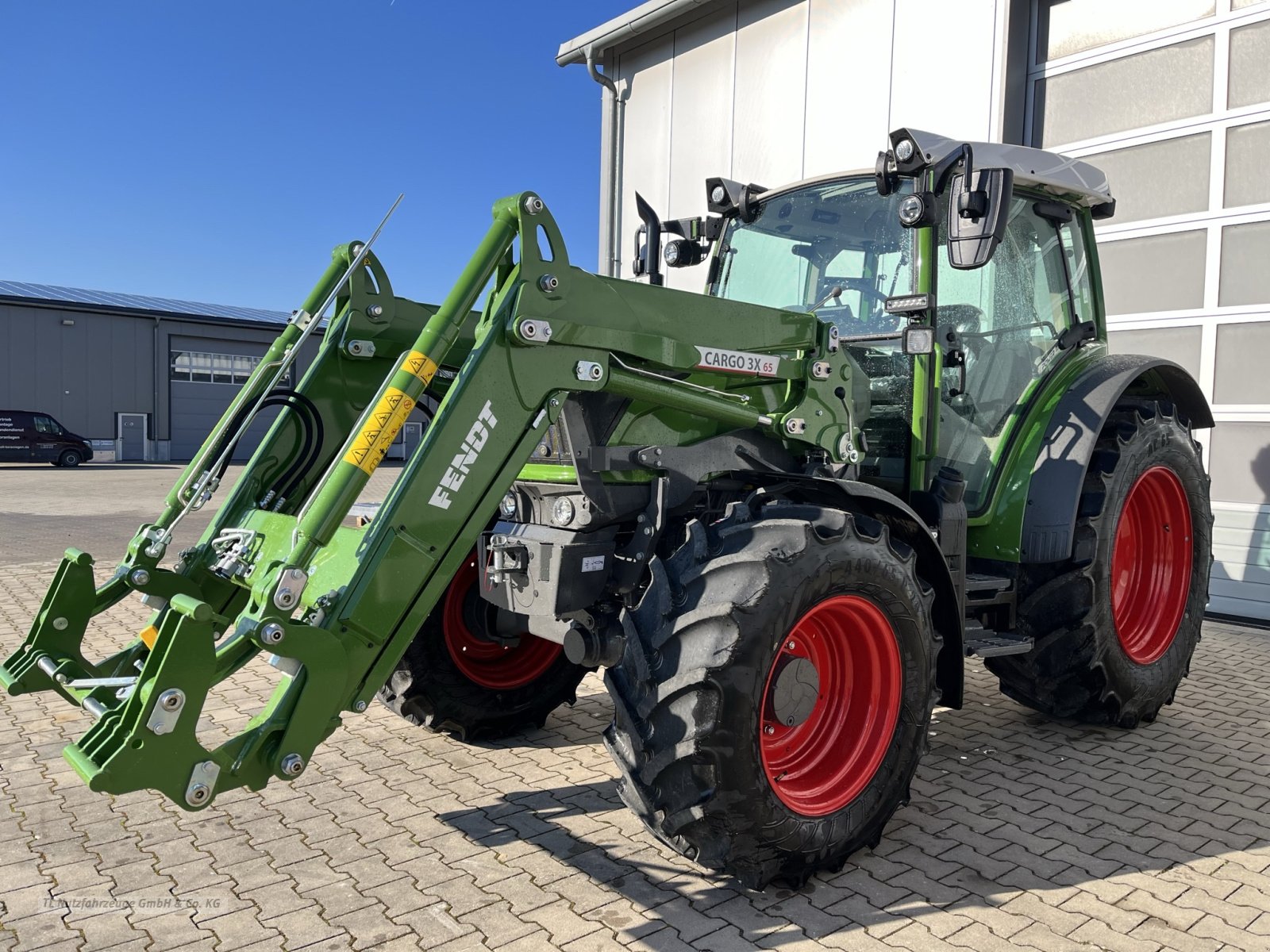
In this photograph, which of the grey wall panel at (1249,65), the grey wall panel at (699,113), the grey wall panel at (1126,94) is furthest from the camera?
the grey wall panel at (699,113)

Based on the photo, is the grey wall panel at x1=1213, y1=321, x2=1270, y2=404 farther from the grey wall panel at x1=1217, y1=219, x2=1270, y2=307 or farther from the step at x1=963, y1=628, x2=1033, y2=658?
the step at x1=963, y1=628, x2=1033, y2=658

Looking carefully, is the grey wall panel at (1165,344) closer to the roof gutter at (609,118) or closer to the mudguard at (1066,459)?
the mudguard at (1066,459)

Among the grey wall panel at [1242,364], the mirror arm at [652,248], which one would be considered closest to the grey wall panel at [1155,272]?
the grey wall panel at [1242,364]

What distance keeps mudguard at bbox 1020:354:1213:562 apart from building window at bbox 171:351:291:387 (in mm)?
32185

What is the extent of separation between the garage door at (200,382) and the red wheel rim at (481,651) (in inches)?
1221

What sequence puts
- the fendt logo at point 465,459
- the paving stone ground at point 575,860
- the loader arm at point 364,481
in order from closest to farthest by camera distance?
the loader arm at point 364,481
the paving stone ground at point 575,860
the fendt logo at point 465,459

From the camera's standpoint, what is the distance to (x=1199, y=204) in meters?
7.76

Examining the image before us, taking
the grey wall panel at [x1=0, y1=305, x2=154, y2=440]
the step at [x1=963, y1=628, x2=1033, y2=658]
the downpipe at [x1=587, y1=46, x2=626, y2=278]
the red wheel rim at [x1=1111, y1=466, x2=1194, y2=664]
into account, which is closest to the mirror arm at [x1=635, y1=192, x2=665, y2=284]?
the step at [x1=963, y1=628, x2=1033, y2=658]

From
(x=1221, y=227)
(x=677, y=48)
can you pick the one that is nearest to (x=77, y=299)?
(x=677, y=48)

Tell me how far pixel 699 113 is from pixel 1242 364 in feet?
20.8

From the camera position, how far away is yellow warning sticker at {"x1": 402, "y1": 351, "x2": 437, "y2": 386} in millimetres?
2936

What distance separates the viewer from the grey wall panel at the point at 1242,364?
7445 mm

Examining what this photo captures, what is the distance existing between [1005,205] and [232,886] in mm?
3383

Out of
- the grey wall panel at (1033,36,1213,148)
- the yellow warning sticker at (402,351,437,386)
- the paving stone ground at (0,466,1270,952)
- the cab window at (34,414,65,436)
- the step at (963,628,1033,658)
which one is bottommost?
the paving stone ground at (0,466,1270,952)
